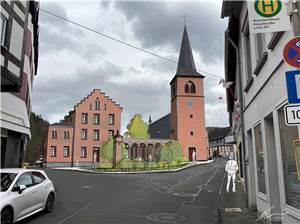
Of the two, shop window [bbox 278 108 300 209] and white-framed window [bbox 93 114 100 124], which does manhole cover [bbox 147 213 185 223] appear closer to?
shop window [bbox 278 108 300 209]

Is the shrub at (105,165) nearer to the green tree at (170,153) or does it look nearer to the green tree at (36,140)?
the green tree at (170,153)

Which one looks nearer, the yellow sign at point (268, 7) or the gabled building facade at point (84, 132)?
the yellow sign at point (268, 7)

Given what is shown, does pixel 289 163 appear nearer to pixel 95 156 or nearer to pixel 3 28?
pixel 3 28

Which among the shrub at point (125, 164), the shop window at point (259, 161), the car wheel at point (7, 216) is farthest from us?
the shrub at point (125, 164)

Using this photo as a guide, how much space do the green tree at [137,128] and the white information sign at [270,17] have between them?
189 feet

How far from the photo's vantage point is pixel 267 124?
27.3 ft

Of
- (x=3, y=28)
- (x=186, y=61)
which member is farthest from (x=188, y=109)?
(x=3, y=28)

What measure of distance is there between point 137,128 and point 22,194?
54.7 metres

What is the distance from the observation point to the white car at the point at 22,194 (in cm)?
836

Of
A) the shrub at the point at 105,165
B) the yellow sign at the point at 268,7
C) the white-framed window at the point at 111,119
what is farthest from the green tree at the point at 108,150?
the yellow sign at the point at 268,7

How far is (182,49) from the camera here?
71.5m

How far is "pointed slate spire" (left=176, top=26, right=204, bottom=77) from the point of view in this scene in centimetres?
6825

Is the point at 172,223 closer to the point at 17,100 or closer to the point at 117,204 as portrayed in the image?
the point at 117,204

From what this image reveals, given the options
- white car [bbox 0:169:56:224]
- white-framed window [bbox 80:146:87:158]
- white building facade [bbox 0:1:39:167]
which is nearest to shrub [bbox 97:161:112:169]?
white-framed window [bbox 80:146:87:158]
